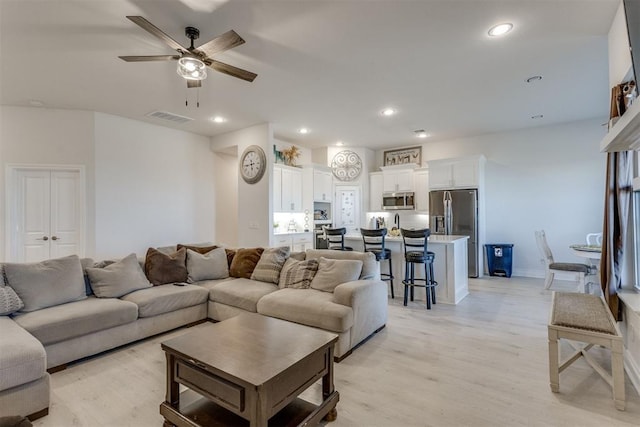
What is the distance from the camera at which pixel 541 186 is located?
609cm

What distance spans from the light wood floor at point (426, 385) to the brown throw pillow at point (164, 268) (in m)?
0.66

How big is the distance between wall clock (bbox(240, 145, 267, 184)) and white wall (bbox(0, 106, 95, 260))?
236cm

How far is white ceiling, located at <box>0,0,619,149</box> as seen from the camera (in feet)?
8.29

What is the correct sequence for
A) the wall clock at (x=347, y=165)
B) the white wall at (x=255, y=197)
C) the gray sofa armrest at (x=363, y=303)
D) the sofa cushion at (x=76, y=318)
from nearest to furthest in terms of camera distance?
the sofa cushion at (x=76, y=318) → the gray sofa armrest at (x=363, y=303) → the white wall at (x=255, y=197) → the wall clock at (x=347, y=165)

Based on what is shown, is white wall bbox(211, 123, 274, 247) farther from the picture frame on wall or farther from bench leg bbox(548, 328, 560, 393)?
bench leg bbox(548, 328, 560, 393)

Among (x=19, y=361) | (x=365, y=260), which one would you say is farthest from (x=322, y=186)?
(x=19, y=361)

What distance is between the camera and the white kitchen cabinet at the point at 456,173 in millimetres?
6285

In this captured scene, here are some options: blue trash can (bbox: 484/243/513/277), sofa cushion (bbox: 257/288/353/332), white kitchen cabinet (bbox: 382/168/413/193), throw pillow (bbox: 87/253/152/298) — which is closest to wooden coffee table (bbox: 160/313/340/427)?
sofa cushion (bbox: 257/288/353/332)

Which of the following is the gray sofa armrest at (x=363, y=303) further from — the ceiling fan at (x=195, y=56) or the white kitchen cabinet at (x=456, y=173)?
the white kitchen cabinet at (x=456, y=173)

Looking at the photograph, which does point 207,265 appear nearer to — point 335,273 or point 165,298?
point 165,298

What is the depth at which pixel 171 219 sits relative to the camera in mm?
5793

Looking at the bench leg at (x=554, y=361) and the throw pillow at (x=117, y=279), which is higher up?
the throw pillow at (x=117, y=279)

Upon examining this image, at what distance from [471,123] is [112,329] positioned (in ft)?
20.4

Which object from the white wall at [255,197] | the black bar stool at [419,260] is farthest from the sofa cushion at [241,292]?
the black bar stool at [419,260]
